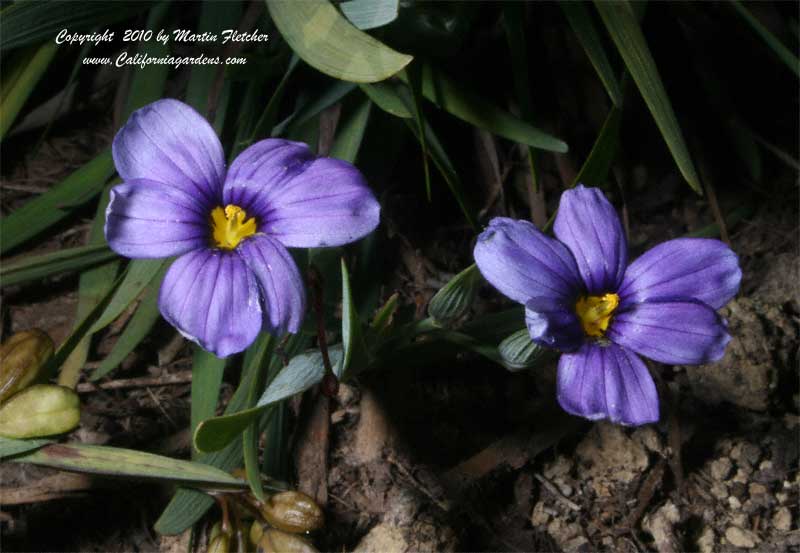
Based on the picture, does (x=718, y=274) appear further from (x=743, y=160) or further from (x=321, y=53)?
(x=743, y=160)

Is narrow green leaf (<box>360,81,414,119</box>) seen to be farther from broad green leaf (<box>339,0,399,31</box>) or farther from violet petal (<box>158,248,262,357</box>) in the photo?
violet petal (<box>158,248,262,357</box>)

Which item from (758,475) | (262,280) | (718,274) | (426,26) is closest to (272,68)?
(426,26)

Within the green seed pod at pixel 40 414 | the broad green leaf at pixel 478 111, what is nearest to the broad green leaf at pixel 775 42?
the broad green leaf at pixel 478 111

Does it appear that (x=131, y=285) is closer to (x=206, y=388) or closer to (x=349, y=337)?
(x=206, y=388)

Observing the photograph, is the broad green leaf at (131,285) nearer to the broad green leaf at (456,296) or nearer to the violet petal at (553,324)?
the broad green leaf at (456,296)

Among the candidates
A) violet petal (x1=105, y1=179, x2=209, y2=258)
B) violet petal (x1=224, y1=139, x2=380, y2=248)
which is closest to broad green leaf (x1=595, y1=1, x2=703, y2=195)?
violet petal (x1=224, y1=139, x2=380, y2=248)
